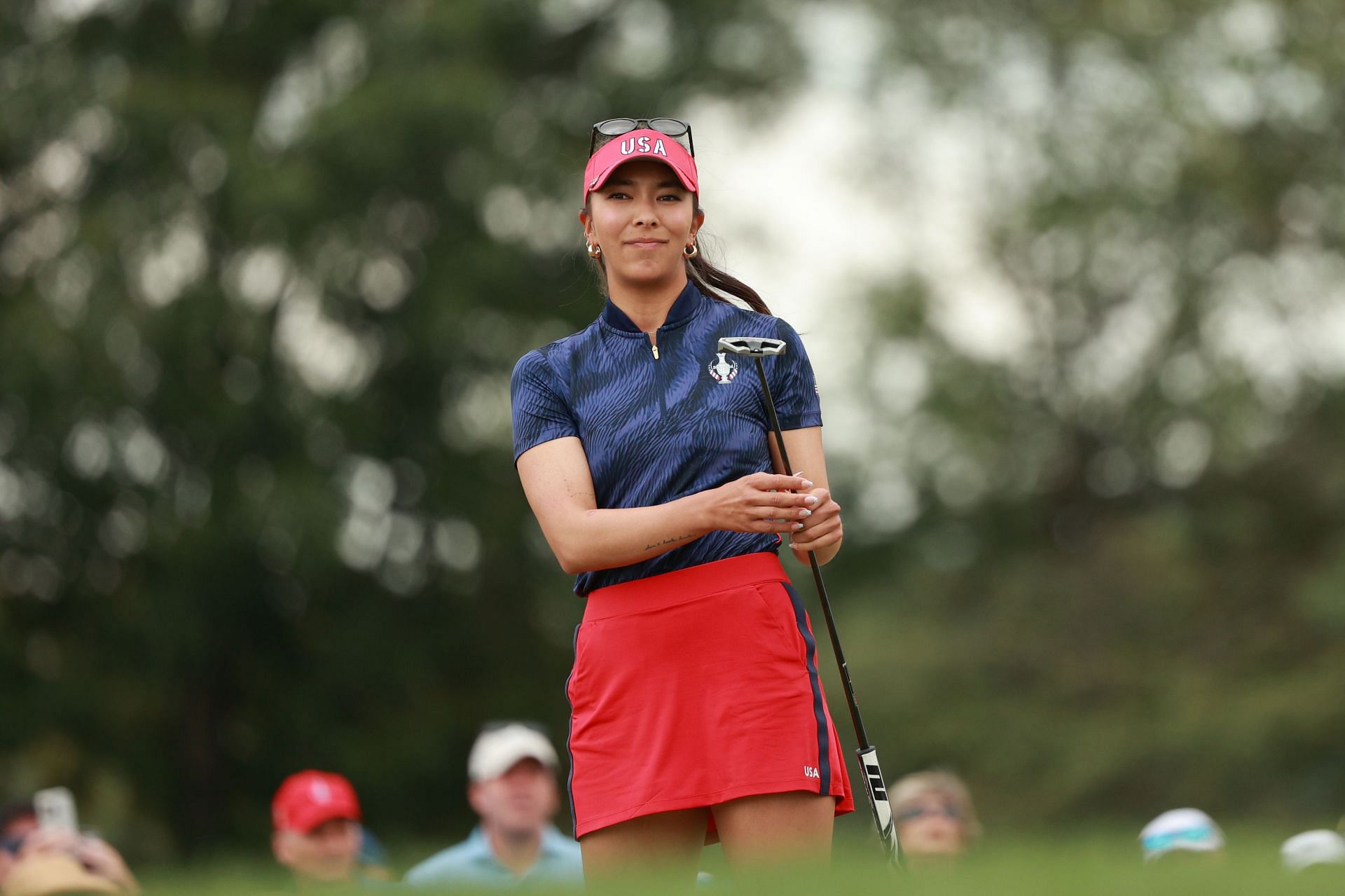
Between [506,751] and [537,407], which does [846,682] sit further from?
[506,751]

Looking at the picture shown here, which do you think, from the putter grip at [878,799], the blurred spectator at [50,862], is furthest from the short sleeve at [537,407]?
the blurred spectator at [50,862]

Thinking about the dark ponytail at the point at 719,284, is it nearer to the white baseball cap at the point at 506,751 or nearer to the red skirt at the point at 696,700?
the red skirt at the point at 696,700

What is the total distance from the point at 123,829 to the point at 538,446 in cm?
1688

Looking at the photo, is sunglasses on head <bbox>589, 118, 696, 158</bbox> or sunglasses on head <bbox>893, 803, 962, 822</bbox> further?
sunglasses on head <bbox>893, 803, 962, 822</bbox>

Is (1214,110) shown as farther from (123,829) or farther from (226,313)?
(123,829)

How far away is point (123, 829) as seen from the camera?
19.2m

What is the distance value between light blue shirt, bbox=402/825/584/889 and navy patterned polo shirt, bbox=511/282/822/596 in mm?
3660

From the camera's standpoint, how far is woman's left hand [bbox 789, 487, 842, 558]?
3633mm

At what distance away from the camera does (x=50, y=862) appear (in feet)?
20.6

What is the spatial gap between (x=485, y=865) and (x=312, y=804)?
2.85 feet

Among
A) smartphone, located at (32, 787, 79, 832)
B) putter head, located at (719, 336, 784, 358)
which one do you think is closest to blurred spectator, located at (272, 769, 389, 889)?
smartphone, located at (32, 787, 79, 832)

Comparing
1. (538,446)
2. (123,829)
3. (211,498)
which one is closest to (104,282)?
(211,498)

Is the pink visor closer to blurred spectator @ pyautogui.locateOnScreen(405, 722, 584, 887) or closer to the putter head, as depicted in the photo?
the putter head

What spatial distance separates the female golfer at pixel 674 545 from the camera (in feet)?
11.7
